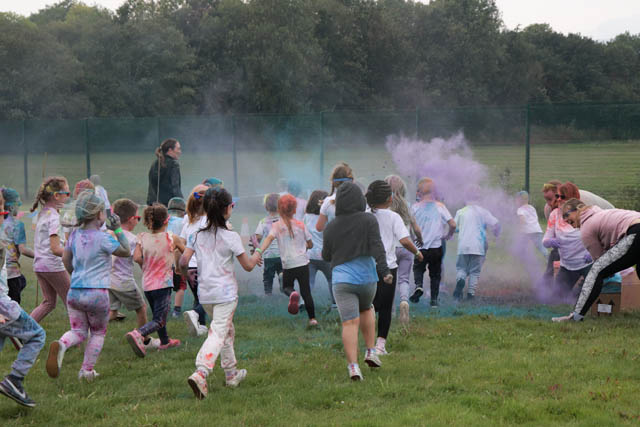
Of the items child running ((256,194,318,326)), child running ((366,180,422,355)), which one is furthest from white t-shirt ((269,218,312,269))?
child running ((366,180,422,355))

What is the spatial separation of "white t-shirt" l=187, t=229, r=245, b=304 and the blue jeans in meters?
1.26

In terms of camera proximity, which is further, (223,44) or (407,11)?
(407,11)

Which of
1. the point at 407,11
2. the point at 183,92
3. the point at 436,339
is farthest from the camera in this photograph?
the point at 407,11

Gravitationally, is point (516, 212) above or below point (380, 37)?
below

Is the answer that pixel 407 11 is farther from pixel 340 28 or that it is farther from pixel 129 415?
pixel 129 415

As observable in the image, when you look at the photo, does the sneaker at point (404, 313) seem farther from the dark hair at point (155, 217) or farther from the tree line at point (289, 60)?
the tree line at point (289, 60)

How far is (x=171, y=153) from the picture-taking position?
392 inches

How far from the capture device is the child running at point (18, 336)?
5062 mm

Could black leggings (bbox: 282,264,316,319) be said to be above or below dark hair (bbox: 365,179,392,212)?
A: below

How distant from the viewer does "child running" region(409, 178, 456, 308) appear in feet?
28.6

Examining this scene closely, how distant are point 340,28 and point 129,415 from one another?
53232 millimetres

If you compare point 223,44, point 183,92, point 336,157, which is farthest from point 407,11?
point 336,157

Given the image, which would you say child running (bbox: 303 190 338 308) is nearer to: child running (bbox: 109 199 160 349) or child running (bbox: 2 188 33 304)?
child running (bbox: 109 199 160 349)

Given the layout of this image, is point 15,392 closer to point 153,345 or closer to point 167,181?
point 153,345
